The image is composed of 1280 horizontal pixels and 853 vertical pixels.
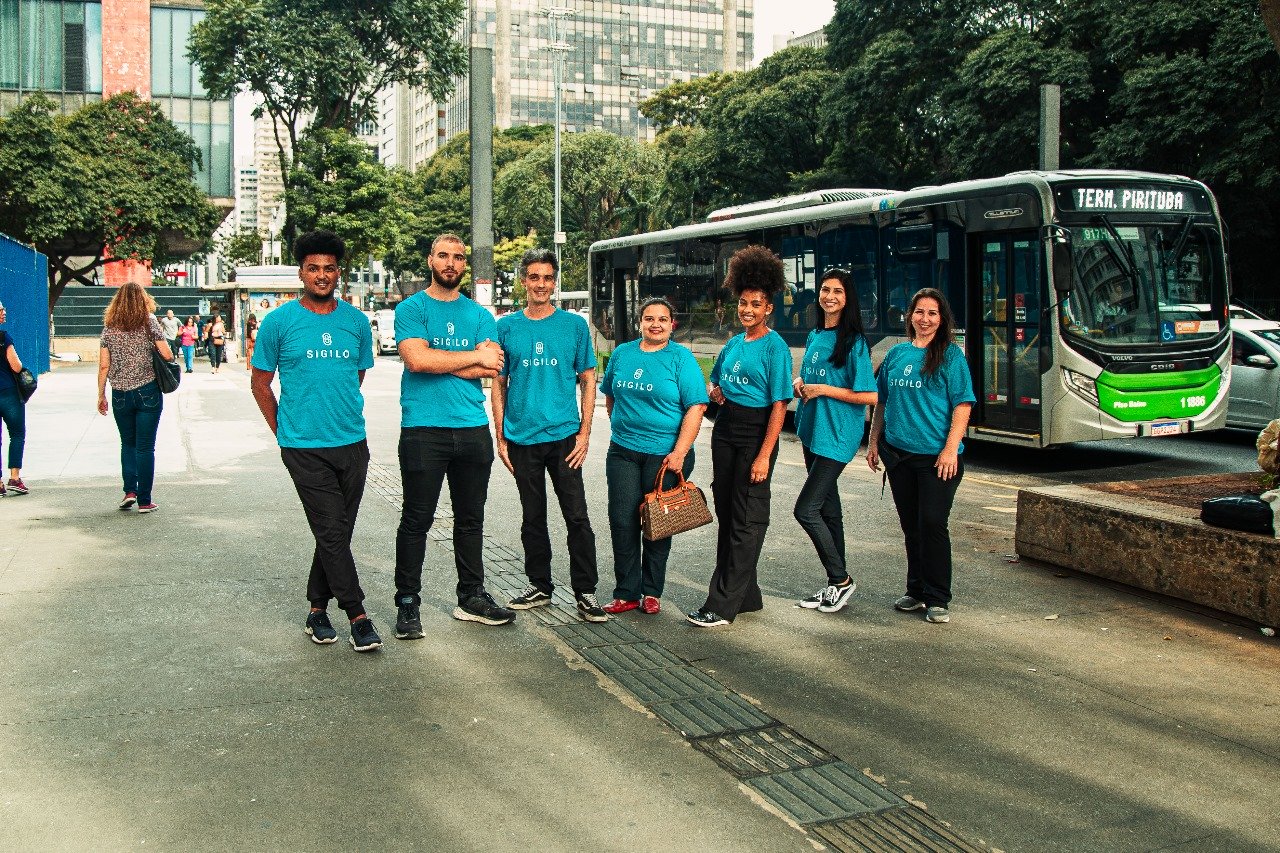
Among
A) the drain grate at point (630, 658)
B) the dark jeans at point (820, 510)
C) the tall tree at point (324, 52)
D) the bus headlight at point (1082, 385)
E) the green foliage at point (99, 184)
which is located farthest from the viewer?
the tall tree at point (324, 52)

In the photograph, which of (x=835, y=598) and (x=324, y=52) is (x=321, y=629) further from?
(x=324, y=52)

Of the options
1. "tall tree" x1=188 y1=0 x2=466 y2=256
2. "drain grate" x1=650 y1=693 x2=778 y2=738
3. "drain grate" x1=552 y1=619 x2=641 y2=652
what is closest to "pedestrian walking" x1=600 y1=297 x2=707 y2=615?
"drain grate" x1=552 y1=619 x2=641 y2=652

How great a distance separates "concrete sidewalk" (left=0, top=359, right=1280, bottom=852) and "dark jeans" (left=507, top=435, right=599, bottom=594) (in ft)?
1.00

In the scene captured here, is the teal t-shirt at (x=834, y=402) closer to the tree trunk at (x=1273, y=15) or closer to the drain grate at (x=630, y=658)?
the drain grate at (x=630, y=658)

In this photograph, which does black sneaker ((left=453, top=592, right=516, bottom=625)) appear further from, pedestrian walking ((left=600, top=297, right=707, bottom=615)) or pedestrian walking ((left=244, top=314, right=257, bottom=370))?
pedestrian walking ((left=244, top=314, right=257, bottom=370))

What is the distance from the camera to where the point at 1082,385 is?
469 inches

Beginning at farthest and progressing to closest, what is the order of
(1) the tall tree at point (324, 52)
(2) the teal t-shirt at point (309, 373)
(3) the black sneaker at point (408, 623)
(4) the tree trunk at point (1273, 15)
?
(1) the tall tree at point (324, 52)
(4) the tree trunk at point (1273, 15)
(3) the black sneaker at point (408, 623)
(2) the teal t-shirt at point (309, 373)

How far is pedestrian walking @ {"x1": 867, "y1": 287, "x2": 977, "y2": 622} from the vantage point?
6188 mm

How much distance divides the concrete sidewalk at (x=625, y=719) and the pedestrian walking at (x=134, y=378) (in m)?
1.71

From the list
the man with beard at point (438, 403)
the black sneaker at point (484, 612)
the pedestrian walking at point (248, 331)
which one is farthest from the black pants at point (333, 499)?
the pedestrian walking at point (248, 331)

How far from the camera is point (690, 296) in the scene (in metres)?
18.7

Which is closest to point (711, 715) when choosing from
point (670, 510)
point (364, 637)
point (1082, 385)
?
point (670, 510)

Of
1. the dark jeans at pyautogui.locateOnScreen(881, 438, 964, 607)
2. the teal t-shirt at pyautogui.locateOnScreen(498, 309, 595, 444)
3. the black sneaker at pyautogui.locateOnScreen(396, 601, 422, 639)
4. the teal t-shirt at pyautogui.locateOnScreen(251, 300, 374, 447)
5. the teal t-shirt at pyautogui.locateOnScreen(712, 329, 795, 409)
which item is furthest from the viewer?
the dark jeans at pyautogui.locateOnScreen(881, 438, 964, 607)

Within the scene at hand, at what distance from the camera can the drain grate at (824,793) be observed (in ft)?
12.7
